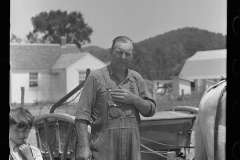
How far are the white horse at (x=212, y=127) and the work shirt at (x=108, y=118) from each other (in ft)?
1.68

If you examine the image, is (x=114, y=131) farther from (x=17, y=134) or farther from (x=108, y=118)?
(x=17, y=134)

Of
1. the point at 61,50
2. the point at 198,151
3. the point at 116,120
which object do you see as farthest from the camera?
the point at 61,50

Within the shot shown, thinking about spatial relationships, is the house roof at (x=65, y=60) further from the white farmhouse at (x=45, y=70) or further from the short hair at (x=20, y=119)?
the short hair at (x=20, y=119)

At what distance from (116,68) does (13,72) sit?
26837 millimetres

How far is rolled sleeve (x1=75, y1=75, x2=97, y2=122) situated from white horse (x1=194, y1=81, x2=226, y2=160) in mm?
959

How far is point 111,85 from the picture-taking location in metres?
2.95

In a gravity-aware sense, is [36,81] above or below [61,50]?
below

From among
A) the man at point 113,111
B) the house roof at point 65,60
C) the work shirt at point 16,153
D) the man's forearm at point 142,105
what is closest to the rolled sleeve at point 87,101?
the man at point 113,111

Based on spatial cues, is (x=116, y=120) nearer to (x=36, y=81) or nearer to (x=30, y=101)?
(x=30, y=101)

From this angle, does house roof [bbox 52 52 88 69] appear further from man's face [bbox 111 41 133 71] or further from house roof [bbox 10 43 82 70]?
man's face [bbox 111 41 133 71]

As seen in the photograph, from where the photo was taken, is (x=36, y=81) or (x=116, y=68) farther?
(x=36, y=81)

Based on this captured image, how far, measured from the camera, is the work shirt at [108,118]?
2.91 meters

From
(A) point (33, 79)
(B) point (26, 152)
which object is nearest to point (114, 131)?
(B) point (26, 152)
